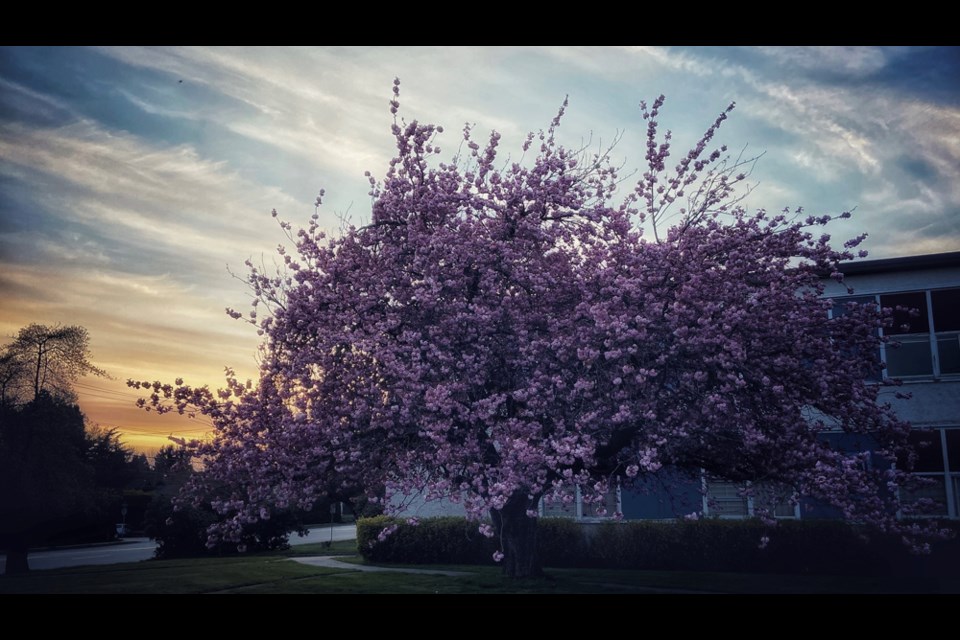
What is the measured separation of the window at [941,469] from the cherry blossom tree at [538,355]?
604cm

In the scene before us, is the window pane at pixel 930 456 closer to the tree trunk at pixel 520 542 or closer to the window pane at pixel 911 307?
the window pane at pixel 911 307

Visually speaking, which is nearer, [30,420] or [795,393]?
[795,393]

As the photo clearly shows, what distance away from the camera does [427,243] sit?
46.6ft

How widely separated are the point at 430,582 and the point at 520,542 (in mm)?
3079

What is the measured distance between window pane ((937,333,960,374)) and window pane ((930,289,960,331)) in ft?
0.84

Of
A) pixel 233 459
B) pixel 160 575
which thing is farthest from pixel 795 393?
pixel 160 575

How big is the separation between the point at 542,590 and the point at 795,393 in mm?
6674

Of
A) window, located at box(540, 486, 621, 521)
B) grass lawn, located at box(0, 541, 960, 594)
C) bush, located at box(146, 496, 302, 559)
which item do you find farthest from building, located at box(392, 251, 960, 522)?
bush, located at box(146, 496, 302, 559)

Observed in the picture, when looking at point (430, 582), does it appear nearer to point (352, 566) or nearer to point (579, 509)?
point (352, 566)

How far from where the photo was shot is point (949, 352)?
20422 millimetres

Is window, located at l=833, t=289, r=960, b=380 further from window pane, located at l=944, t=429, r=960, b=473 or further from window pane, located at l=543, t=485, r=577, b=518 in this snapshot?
window pane, located at l=543, t=485, r=577, b=518

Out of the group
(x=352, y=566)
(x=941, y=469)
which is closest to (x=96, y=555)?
(x=352, y=566)

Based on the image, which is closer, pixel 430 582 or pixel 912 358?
pixel 430 582
